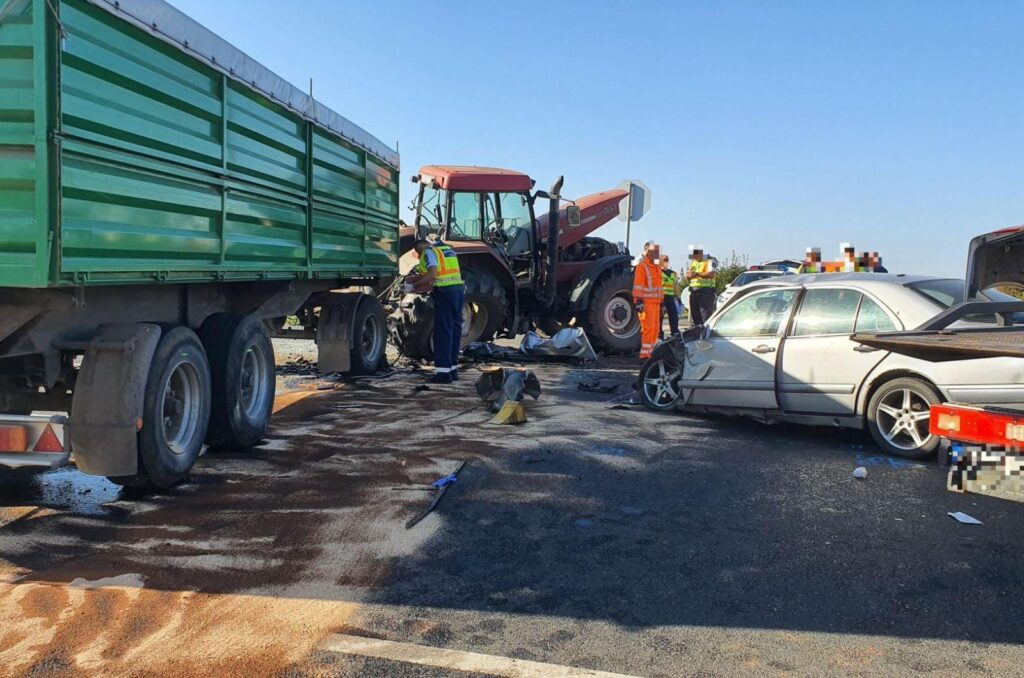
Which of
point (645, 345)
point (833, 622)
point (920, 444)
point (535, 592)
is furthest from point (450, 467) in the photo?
point (645, 345)

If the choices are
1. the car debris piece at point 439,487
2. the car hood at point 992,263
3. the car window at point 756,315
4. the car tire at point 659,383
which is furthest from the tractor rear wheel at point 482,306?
the car hood at point 992,263

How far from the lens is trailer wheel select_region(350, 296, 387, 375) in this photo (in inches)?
388

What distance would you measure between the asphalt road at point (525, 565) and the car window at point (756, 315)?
121 cm

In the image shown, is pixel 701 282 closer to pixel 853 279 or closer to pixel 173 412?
pixel 853 279

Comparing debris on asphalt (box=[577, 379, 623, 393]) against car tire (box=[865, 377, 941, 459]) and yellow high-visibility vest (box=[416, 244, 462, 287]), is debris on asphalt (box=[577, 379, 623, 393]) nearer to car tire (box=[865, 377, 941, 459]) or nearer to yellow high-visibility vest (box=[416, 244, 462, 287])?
yellow high-visibility vest (box=[416, 244, 462, 287])

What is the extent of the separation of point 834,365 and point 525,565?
3.50m

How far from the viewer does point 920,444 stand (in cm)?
569

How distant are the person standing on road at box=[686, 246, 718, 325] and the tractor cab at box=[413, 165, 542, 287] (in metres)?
4.88

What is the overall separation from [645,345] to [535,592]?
9142 millimetres

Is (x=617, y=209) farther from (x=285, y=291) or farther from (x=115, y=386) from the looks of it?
(x=115, y=386)

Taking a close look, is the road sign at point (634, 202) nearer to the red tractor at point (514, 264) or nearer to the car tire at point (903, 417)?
the red tractor at point (514, 264)

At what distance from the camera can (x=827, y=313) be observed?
653 cm

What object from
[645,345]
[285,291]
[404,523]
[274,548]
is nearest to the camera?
[274,548]

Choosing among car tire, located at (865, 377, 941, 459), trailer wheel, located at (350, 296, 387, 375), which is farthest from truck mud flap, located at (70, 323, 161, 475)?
trailer wheel, located at (350, 296, 387, 375)
